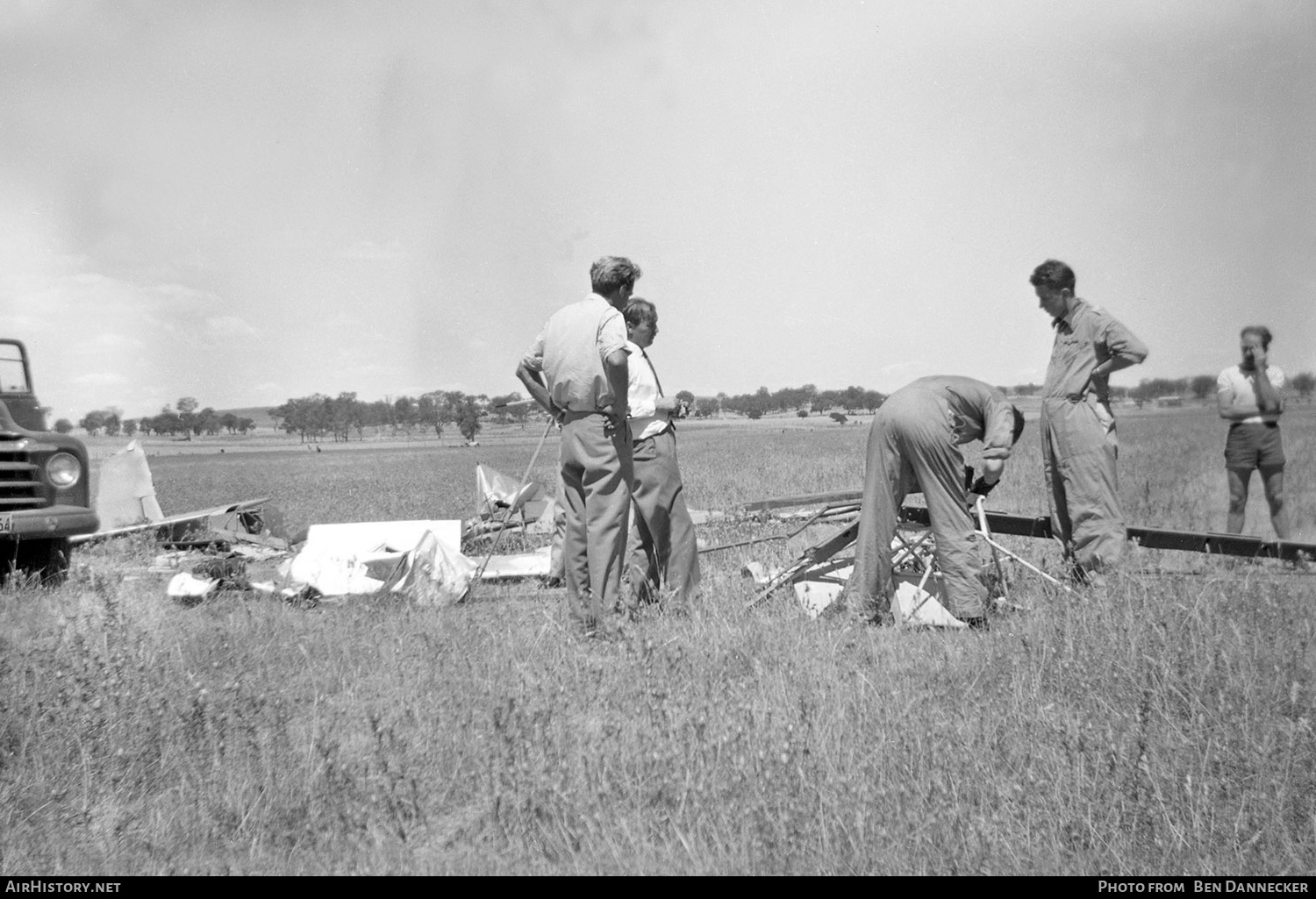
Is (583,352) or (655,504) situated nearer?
(583,352)

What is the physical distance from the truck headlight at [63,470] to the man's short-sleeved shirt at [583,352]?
4.08 m

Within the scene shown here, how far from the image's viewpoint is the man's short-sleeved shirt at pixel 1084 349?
5.57 metres

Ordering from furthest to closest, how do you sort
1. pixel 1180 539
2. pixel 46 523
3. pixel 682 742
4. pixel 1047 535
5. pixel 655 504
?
pixel 46 523
pixel 1047 535
pixel 655 504
pixel 1180 539
pixel 682 742

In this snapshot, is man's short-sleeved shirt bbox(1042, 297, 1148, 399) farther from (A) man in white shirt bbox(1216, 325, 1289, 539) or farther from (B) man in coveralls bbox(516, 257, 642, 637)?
(B) man in coveralls bbox(516, 257, 642, 637)

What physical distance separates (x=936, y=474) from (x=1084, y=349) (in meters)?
1.72

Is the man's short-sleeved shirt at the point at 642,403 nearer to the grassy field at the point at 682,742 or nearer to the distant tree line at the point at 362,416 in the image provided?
the grassy field at the point at 682,742

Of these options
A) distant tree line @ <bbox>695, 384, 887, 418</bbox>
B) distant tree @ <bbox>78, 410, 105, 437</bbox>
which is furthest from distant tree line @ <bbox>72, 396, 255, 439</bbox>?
distant tree line @ <bbox>695, 384, 887, 418</bbox>

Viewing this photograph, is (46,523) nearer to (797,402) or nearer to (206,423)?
(797,402)

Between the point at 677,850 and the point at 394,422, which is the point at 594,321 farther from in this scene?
the point at 394,422

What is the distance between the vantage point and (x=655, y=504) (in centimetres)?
561

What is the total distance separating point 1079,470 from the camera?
5586mm

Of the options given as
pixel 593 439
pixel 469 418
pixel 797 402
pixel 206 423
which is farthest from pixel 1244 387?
pixel 206 423

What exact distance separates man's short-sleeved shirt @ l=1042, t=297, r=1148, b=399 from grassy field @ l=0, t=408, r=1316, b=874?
53.9 inches

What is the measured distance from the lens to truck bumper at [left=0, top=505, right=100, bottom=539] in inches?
238
